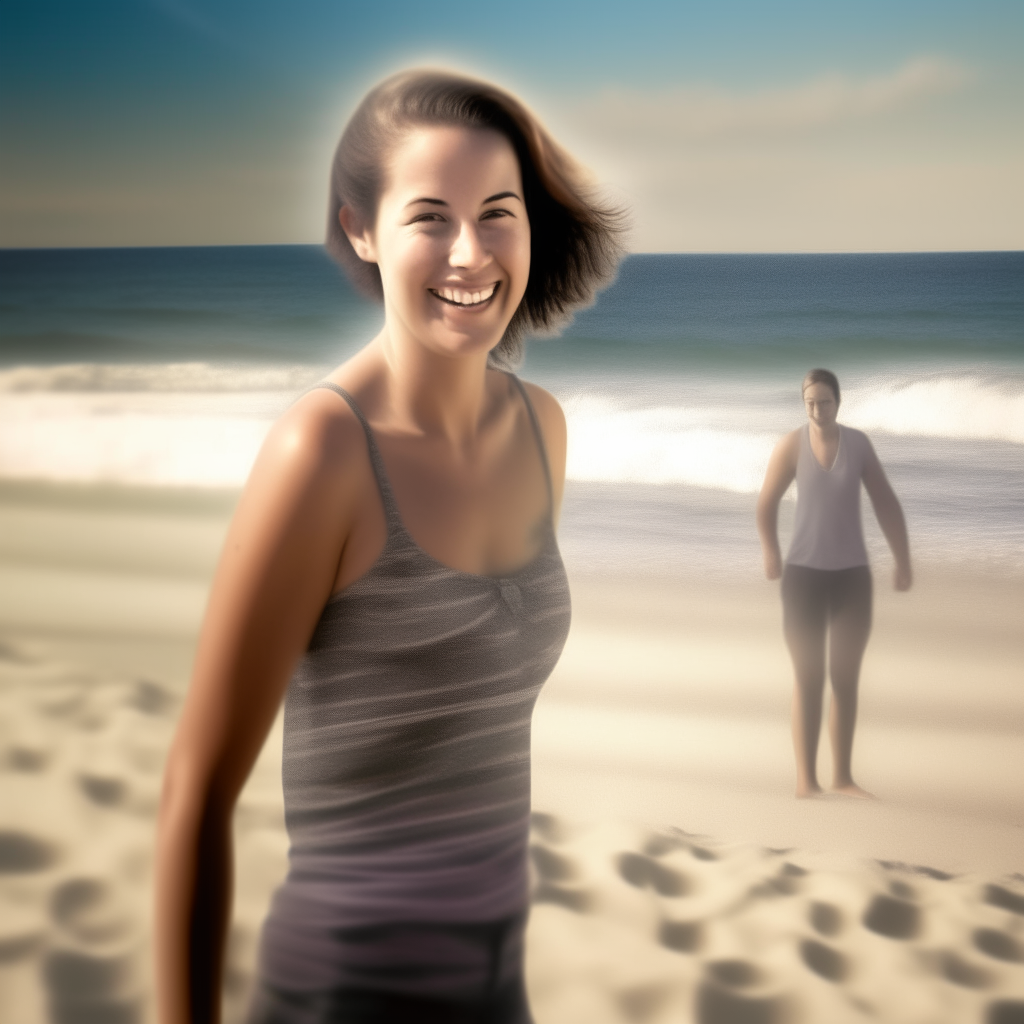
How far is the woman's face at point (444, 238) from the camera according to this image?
3.06ft

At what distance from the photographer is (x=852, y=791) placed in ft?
12.4

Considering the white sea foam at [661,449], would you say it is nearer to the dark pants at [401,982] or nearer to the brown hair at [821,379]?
the brown hair at [821,379]

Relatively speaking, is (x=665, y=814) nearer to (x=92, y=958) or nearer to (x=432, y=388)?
(x=92, y=958)

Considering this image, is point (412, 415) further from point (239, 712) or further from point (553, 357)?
point (553, 357)

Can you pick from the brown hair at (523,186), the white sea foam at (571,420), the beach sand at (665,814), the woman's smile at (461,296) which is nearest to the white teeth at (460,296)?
the woman's smile at (461,296)

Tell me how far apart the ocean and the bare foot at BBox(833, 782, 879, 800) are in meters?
2.61

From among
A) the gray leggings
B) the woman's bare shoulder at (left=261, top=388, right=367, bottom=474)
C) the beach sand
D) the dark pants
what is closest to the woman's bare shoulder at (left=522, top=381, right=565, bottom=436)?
the woman's bare shoulder at (left=261, top=388, right=367, bottom=474)

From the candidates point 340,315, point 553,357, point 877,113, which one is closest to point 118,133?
point 340,315

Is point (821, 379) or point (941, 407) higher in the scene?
point (941, 407)

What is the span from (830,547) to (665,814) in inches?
38.7

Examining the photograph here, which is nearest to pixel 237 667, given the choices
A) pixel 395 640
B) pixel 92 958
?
pixel 395 640

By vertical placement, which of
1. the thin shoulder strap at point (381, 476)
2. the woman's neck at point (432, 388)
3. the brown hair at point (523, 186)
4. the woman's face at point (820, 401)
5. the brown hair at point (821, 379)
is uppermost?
the brown hair at point (821, 379)

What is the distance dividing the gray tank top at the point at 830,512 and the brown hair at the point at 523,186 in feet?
7.95

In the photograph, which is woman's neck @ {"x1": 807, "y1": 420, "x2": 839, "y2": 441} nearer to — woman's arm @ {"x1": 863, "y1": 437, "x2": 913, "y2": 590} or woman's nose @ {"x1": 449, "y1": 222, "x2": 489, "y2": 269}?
woman's arm @ {"x1": 863, "y1": 437, "x2": 913, "y2": 590}
